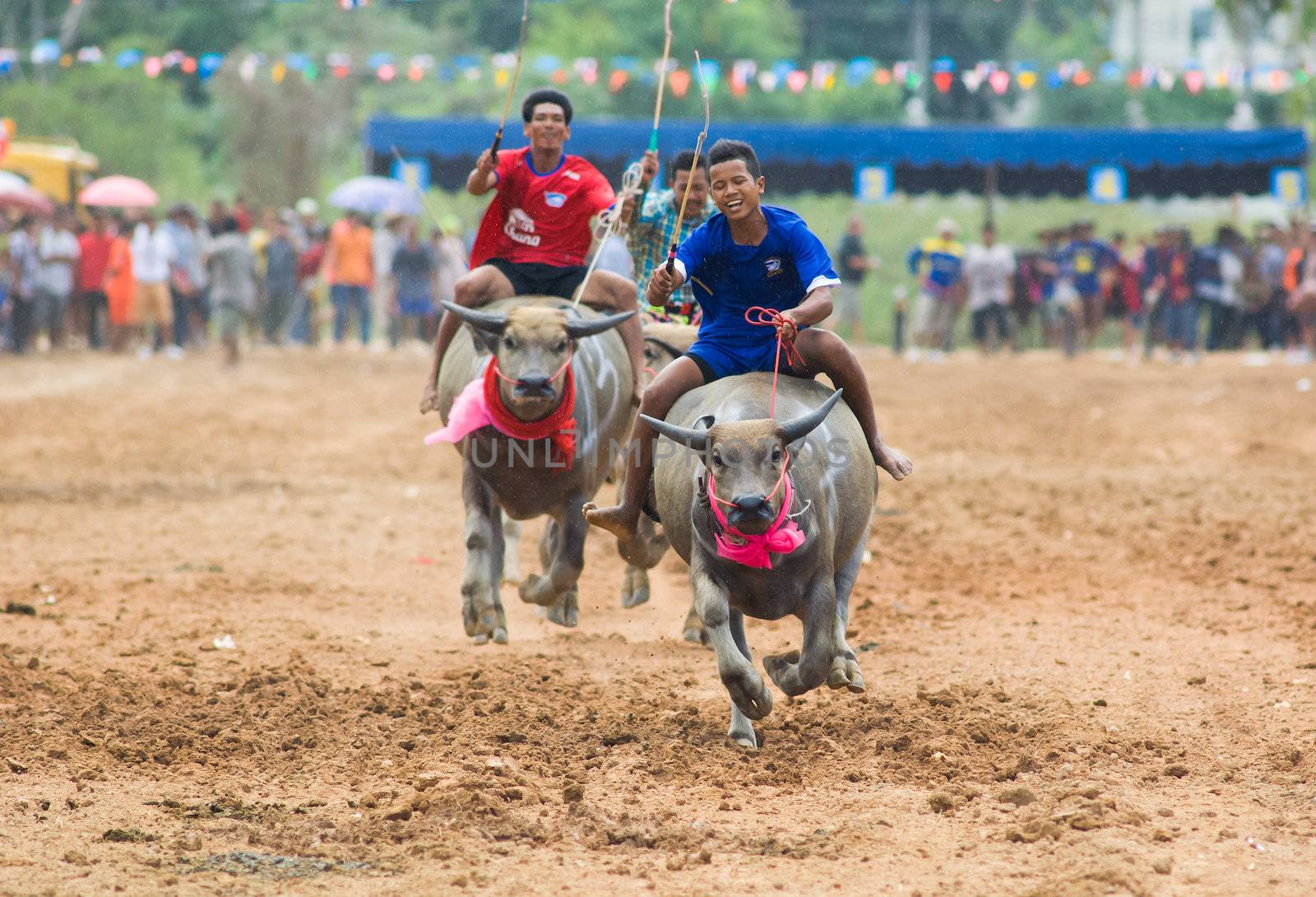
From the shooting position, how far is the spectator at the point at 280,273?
87.8 feet

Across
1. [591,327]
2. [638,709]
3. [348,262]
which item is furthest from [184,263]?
[638,709]

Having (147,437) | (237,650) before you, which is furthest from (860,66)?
(237,650)

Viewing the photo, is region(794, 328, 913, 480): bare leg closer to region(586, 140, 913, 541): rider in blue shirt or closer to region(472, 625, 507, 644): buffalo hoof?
region(586, 140, 913, 541): rider in blue shirt

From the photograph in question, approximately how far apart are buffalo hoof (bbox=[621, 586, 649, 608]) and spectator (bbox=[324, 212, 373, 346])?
17.7 m

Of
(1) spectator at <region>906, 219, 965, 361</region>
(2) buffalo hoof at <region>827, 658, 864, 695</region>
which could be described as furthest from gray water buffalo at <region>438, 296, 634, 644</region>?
(1) spectator at <region>906, 219, 965, 361</region>

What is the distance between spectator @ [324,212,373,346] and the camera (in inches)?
1050

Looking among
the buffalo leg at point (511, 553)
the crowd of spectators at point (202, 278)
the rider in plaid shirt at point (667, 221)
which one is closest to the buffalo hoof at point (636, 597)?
the buffalo leg at point (511, 553)

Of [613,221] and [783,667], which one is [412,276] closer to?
[613,221]

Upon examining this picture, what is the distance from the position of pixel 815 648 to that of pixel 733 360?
1531mm

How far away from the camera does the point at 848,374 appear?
7.41 meters

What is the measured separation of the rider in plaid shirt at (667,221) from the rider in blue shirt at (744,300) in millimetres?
2520

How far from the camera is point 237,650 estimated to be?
910 centimetres

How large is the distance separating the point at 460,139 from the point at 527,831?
2199 cm

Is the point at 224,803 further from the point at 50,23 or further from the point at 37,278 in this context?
the point at 50,23
